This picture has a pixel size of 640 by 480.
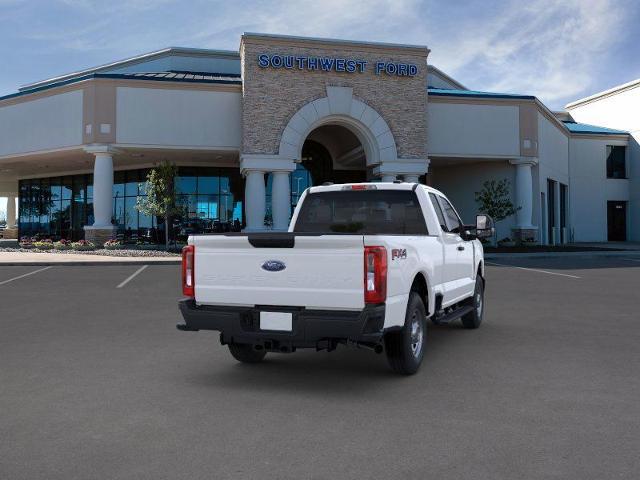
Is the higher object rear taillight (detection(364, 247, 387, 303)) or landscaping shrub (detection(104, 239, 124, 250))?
landscaping shrub (detection(104, 239, 124, 250))

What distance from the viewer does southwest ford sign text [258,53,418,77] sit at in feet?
90.6

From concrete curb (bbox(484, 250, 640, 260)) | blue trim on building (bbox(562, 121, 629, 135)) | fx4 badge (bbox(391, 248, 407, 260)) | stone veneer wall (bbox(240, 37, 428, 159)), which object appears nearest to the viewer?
fx4 badge (bbox(391, 248, 407, 260))

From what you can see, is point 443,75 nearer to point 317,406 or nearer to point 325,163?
point 325,163

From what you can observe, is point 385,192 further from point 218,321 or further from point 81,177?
point 81,177

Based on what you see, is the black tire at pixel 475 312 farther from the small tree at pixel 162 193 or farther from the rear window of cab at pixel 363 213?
the small tree at pixel 162 193

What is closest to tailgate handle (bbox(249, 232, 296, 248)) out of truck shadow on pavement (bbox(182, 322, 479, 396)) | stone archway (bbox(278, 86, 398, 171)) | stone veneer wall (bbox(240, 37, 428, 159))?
truck shadow on pavement (bbox(182, 322, 479, 396))

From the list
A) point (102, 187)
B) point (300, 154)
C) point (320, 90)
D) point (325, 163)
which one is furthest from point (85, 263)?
point (325, 163)

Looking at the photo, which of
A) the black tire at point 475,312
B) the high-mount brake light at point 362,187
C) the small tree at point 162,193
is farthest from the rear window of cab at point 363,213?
the small tree at point 162,193

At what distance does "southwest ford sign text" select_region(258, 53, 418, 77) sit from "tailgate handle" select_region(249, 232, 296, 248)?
76.5 ft

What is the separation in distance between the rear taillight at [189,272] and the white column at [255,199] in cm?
2191

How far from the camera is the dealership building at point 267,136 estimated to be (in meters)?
28.1

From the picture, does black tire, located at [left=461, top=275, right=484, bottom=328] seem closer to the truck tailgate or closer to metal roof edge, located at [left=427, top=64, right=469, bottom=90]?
the truck tailgate

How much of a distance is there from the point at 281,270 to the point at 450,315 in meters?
2.72

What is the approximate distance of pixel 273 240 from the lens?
555 cm
